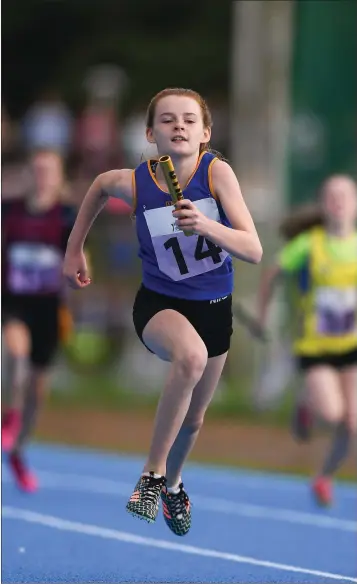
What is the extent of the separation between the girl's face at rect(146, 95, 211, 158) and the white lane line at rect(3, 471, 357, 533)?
4.93m

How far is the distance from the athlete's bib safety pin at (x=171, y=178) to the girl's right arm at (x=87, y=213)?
1.30 feet

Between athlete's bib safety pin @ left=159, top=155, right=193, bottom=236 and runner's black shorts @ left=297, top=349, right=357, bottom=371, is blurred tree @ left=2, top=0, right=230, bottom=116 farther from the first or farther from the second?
athlete's bib safety pin @ left=159, top=155, right=193, bottom=236

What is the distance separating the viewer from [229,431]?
48.6ft

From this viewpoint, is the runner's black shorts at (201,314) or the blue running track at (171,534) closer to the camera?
the runner's black shorts at (201,314)

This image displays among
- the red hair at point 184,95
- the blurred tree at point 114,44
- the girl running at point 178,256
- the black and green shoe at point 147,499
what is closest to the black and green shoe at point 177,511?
the girl running at point 178,256

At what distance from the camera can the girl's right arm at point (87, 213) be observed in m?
5.33

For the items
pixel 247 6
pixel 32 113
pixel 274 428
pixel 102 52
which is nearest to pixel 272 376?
pixel 274 428

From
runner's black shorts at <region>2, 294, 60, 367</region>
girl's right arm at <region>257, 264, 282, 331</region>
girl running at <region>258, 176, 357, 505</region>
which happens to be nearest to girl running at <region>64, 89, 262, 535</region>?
girl's right arm at <region>257, 264, 282, 331</region>

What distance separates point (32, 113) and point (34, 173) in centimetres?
1284

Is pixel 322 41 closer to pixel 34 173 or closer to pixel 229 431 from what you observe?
pixel 229 431

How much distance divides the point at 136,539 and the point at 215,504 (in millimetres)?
2040

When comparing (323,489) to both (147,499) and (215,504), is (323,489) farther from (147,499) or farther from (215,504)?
(147,499)

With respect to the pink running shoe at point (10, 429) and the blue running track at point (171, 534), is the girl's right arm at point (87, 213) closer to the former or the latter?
the blue running track at point (171, 534)

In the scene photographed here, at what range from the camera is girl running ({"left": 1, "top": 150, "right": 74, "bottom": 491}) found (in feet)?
31.8
